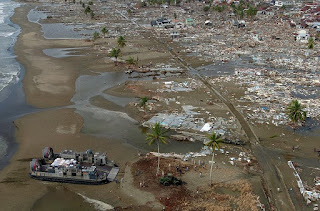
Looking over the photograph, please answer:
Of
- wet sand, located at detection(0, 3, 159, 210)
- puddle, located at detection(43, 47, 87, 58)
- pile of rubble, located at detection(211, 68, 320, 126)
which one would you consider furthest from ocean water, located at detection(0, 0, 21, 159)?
pile of rubble, located at detection(211, 68, 320, 126)

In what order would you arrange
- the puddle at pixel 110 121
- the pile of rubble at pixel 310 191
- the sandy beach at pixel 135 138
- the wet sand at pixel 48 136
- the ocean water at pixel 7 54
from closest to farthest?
the pile of rubble at pixel 310 191 < the sandy beach at pixel 135 138 < the wet sand at pixel 48 136 < the puddle at pixel 110 121 < the ocean water at pixel 7 54

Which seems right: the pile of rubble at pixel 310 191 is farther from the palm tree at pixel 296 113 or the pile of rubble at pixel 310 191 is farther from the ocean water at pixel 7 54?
the ocean water at pixel 7 54

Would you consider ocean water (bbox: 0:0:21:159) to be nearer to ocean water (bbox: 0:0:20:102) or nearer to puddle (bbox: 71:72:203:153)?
ocean water (bbox: 0:0:20:102)

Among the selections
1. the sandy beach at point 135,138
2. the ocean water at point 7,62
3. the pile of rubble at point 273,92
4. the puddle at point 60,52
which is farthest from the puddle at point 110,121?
the puddle at point 60,52

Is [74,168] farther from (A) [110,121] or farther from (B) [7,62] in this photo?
(B) [7,62]

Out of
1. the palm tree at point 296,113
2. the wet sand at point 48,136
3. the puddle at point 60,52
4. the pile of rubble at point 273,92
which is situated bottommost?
the wet sand at point 48,136

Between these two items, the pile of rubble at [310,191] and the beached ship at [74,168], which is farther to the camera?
the beached ship at [74,168]

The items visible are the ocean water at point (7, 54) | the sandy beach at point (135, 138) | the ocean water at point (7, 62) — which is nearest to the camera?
the sandy beach at point (135, 138)

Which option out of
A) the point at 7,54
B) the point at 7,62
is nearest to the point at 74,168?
the point at 7,62

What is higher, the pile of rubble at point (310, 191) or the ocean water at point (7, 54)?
the ocean water at point (7, 54)
